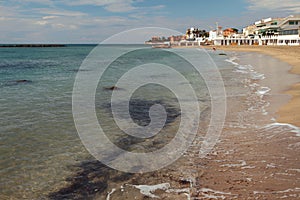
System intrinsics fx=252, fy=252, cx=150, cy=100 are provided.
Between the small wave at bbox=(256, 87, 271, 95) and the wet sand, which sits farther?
the small wave at bbox=(256, 87, 271, 95)

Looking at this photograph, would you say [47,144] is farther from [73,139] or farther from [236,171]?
[236,171]

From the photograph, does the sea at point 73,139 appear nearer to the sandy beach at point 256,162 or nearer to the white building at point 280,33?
the sandy beach at point 256,162

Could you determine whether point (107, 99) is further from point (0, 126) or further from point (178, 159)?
point (178, 159)

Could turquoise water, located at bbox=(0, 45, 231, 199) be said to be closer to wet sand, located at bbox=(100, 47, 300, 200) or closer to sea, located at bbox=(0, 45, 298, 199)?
sea, located at bbox=(0, 45, 298, 199)

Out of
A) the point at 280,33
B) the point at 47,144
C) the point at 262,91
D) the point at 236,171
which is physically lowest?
the point at 236,171

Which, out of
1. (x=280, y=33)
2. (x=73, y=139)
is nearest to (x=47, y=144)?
(x=73, y=139)

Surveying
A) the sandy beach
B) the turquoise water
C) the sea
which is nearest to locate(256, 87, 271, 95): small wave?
the sea

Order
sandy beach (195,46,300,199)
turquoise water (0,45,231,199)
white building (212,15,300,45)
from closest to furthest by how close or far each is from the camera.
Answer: sandy beach (195,46,300,199) < turquoise water (0,45,231,199) < white building (212,15,300,45)

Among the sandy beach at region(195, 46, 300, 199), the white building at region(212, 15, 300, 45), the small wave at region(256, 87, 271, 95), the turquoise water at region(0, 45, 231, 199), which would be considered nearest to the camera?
the sandy beach at region(195, 46, 300, 199)

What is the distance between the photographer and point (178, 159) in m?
7.15

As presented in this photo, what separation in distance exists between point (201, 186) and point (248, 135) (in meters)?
3.80

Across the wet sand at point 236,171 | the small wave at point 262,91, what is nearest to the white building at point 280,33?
the small wave at point 262,91

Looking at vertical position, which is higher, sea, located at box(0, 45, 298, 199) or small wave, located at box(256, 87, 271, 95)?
small wave, located at box(256, 87, 271, 95)

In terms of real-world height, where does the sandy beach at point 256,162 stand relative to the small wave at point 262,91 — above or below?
below
